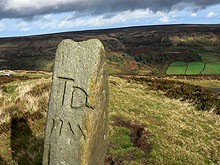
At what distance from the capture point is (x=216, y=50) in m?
189

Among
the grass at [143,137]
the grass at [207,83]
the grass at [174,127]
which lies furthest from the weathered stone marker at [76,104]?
the grass at [207,83]

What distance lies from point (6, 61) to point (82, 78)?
506ft

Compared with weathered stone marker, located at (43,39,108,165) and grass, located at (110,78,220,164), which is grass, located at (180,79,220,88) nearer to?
grass, located at (110,78,220,164)

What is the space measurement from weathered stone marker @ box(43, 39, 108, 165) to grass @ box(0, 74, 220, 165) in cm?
244

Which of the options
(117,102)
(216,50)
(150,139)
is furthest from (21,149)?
(216,50)

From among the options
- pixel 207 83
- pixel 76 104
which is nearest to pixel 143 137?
pixel 76 104

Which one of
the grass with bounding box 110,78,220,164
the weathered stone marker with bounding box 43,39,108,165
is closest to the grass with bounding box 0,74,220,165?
the grass with bounding box 110,78,220,164

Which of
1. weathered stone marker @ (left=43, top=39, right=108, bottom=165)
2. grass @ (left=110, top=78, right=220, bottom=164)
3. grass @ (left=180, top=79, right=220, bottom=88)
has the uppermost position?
weathered stone marker @ (left=43, top=39, right=108, bottom=165)

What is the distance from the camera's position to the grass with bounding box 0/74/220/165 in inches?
420

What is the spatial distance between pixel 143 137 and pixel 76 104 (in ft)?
18.2

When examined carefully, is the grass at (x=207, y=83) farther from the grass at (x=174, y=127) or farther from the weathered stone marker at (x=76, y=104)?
the weathered stone marker at (x=76, y=104)

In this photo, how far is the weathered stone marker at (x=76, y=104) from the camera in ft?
23.7

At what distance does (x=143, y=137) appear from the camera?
12281mm

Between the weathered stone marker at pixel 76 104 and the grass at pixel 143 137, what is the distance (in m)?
2.44
